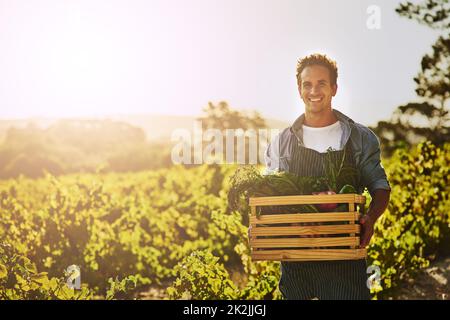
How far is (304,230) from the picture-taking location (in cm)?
262

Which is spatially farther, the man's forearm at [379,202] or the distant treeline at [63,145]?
the distant treeline at [63,145]

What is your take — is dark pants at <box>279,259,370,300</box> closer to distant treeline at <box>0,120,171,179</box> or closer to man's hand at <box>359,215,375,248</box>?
man's hand at <box>359,215,375,248</box>

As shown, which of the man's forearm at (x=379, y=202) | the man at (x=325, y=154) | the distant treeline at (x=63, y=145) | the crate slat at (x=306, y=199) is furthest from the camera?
the distant treeline at (x=63, y=145)

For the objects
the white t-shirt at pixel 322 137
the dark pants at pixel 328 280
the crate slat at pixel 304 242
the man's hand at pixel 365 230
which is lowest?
the dark pants at pixel 328 280

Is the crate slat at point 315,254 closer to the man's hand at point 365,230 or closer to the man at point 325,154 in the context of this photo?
the man's hand at point 365,230

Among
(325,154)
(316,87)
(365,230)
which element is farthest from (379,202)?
(316,87)

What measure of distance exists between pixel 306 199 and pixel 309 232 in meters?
0.13

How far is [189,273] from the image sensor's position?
3.85m

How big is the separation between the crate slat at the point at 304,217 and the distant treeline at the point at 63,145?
166 inches

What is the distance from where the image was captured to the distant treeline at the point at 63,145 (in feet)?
22.8

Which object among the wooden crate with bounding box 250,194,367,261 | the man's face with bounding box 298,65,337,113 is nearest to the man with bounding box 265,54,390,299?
the man's face with bounding box 298,65,337,113

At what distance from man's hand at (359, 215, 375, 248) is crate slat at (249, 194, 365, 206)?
0.09 meters

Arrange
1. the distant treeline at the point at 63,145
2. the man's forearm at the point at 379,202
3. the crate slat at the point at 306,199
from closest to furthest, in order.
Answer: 1. the crate slat at the point at 306,199
2. the man's forearm at the point at 379,202
3. the distant treeline at the point at 63,145

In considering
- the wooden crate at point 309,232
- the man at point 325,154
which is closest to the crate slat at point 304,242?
the wooden crate at point 309,232
